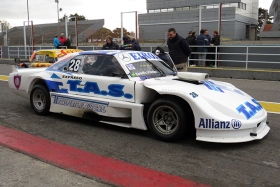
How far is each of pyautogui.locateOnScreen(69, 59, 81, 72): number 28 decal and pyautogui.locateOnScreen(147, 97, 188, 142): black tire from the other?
1889 millimetres

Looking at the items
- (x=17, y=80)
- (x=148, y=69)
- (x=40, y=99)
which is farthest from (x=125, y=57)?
(x=17, y=80)

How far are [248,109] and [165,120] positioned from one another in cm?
123

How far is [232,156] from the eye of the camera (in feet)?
13.7

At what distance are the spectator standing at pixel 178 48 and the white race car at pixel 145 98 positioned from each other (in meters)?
1.76

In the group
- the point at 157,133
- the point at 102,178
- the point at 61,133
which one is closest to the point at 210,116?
the point at 157,133

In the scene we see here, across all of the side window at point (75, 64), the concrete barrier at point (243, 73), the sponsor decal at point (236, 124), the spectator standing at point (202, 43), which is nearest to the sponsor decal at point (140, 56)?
the side window at point (75, 64)

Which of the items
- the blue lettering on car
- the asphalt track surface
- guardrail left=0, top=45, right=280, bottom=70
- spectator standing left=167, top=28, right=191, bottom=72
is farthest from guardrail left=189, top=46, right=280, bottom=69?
the blue lettering on car

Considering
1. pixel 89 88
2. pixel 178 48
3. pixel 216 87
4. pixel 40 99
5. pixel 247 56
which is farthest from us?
pixel 247 56

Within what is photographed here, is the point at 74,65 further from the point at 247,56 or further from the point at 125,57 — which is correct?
the point at 247,56

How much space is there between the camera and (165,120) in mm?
4773

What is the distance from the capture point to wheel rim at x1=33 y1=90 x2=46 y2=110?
6.31 meters

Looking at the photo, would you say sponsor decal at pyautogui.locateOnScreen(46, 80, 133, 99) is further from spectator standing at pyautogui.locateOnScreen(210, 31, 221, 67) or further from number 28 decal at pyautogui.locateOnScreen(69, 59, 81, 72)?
spectator standing at pyautogui.locateOnScreen(210, 31, 221, 67)

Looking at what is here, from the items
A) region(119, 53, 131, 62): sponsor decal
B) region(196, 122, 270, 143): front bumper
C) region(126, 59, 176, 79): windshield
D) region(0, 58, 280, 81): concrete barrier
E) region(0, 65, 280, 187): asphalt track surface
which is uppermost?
region(119, 53, 131, 62): sponsor decal

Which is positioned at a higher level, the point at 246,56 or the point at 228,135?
the point at 246,56
